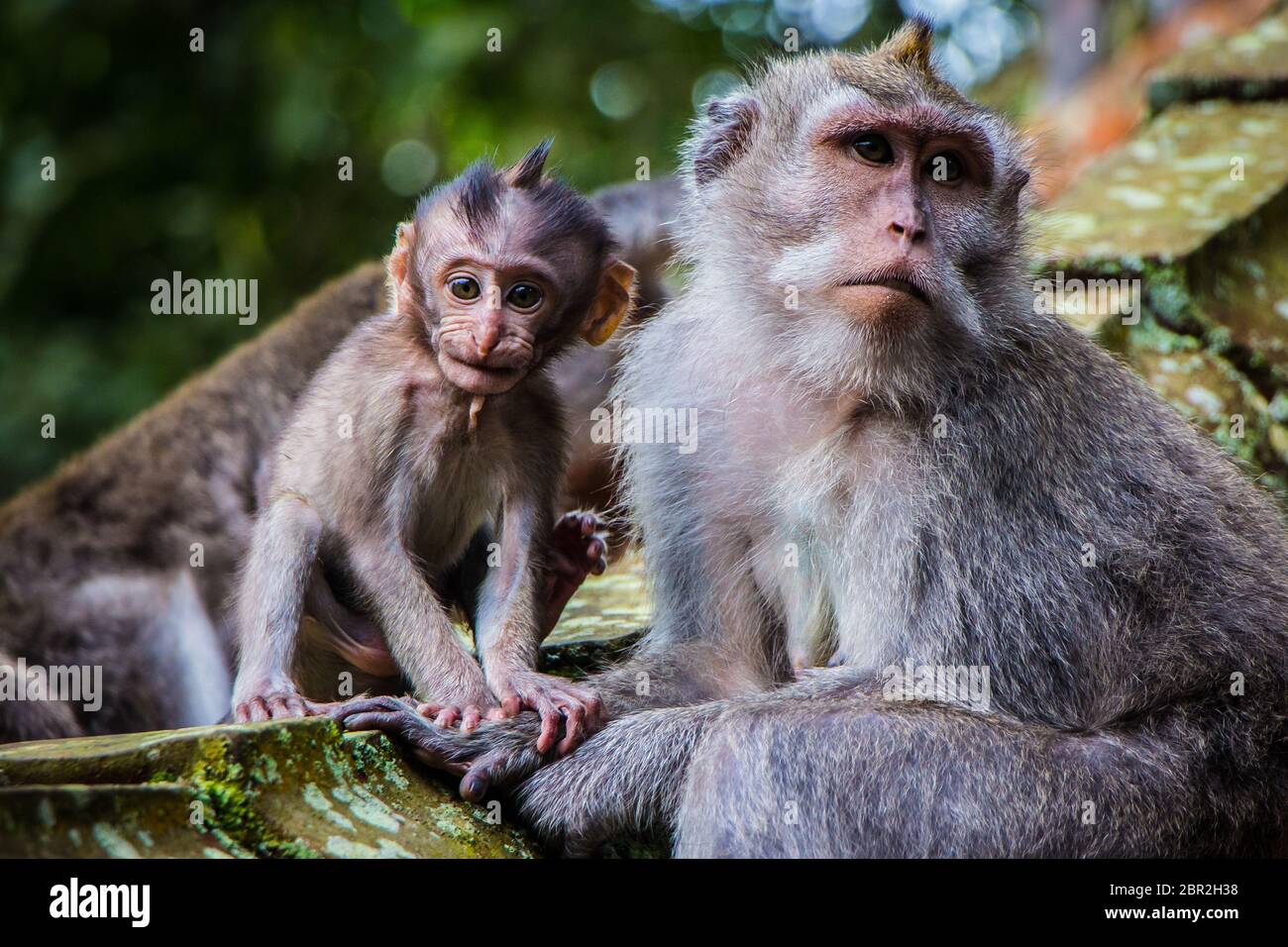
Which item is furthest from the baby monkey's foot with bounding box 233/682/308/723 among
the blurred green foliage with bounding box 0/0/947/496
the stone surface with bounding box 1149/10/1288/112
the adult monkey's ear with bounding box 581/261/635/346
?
the stone surface with bounding box 1149/10/1288/112

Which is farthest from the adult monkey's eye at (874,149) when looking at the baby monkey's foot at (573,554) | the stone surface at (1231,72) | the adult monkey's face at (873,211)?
the stone surface at (1231,72)

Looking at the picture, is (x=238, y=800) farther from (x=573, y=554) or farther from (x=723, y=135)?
(x=723, y=135)

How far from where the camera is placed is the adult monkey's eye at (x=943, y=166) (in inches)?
192

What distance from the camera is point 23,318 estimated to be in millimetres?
13234

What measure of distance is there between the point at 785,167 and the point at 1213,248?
→ 4.45 metres

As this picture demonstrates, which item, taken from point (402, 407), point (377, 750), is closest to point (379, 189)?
point (402, 407)

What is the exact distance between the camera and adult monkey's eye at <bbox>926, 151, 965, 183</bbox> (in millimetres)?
4883

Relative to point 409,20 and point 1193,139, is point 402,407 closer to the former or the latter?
point 1193,139

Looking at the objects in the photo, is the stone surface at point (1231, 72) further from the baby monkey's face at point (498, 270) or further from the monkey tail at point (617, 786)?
the monkey tail at point (617, 786)

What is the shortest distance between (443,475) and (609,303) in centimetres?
99

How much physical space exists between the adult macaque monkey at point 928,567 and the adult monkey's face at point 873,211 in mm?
11

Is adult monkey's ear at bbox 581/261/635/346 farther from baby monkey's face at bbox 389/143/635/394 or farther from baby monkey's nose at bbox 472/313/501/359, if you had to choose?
baby monkey's nose at bbox 472/313/501/359

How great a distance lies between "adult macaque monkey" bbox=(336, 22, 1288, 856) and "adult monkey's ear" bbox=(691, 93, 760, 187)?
16 cm

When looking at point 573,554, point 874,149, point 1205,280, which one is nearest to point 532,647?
point 573,554
